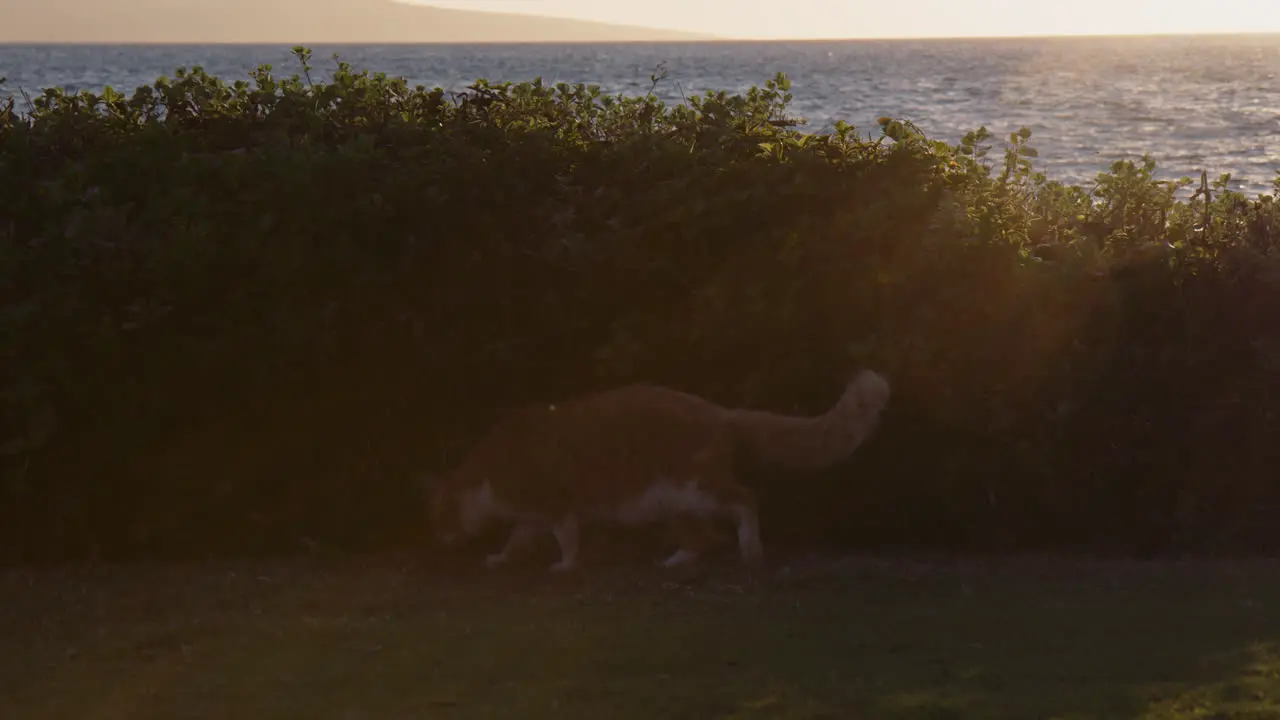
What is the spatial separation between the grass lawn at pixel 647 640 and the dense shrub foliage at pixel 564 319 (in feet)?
1.86

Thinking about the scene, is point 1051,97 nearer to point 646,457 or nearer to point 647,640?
point 646,457

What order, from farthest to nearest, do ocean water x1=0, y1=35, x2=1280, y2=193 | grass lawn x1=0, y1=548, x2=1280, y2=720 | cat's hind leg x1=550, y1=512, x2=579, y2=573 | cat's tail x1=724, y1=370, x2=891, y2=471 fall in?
ocean water x1=0, y1=35, x2=1280, y2=193 < cat's hind leg x1=550, y1=512, x2=579, y2=573 < cat's tail x1=724, y1=370, x2=891, y2=471 < grass lawn x1=0, y1=548, x2=1280, y2=720

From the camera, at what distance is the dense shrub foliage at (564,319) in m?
9.72

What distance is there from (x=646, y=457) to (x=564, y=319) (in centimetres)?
100

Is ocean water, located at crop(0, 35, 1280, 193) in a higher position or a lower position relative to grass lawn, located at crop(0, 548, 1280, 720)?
lower

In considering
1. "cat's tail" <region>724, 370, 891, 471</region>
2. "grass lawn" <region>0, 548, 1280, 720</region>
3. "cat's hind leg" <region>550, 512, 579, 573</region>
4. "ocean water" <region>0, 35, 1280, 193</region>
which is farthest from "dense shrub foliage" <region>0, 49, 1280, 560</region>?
"ocean water" <region>0, 35, 1280, 193</region>

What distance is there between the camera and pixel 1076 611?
27.8 ft

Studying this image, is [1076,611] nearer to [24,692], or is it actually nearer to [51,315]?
[24,692]

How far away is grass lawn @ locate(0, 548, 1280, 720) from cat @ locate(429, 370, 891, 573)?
1.04 feet

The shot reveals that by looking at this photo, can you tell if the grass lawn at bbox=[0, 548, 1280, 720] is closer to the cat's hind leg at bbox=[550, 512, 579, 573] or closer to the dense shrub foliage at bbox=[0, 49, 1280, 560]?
the cat's hind leg at bbox=[550, 512, 579, 573]

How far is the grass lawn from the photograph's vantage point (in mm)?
6816

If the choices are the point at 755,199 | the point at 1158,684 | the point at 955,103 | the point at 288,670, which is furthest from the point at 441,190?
the point at 955,103

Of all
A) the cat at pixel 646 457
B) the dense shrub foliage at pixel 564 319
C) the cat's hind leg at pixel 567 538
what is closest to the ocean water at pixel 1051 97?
the dense shrub foliage at pixel 564 319

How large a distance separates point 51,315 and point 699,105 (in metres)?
4.08
